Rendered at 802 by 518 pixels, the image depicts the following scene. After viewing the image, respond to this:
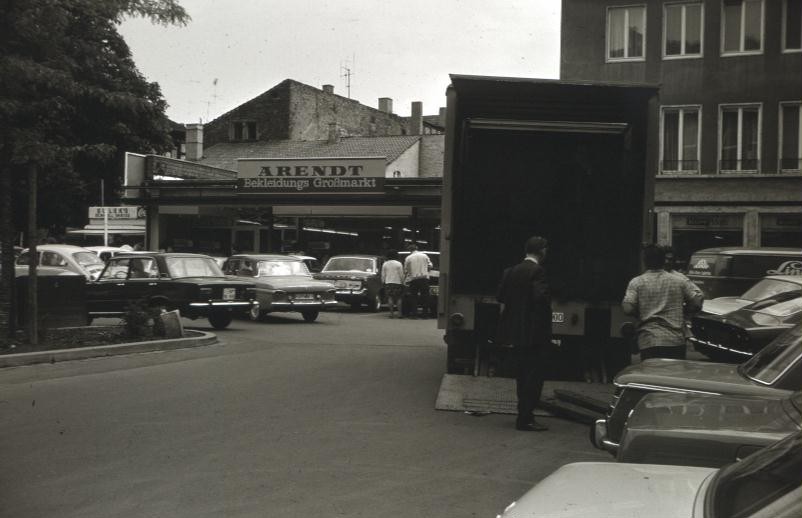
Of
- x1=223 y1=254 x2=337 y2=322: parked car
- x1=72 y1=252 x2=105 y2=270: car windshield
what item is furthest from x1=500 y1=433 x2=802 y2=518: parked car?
x1=72 y1=252 x2=105 y2=270: car windshield

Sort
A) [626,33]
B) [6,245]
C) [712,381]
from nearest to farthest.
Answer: [712,381] → [6,245] → [626,33]

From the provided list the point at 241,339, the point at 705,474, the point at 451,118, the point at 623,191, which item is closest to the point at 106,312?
the point at 241,339

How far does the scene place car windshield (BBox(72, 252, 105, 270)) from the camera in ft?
78.1

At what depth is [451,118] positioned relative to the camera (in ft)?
34.3

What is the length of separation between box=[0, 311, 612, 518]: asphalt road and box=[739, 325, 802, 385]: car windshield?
171 cm

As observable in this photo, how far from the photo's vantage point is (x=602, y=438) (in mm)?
5891

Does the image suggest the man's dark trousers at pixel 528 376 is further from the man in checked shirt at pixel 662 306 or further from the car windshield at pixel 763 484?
the car windshield at pixel 763 484

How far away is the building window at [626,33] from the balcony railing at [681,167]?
393cm

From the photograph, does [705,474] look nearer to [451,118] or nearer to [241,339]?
[451,118]

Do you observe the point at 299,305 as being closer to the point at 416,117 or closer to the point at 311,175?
the point at 311,175

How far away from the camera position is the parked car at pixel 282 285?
68.1ft

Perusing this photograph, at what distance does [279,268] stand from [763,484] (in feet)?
65.6

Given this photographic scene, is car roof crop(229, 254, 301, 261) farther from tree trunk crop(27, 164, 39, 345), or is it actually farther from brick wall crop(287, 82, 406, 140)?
brick wall crop(287, 82, 406, 140)

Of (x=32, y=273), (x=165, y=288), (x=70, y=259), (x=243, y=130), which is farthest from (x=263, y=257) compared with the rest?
(x=243, y=130)
